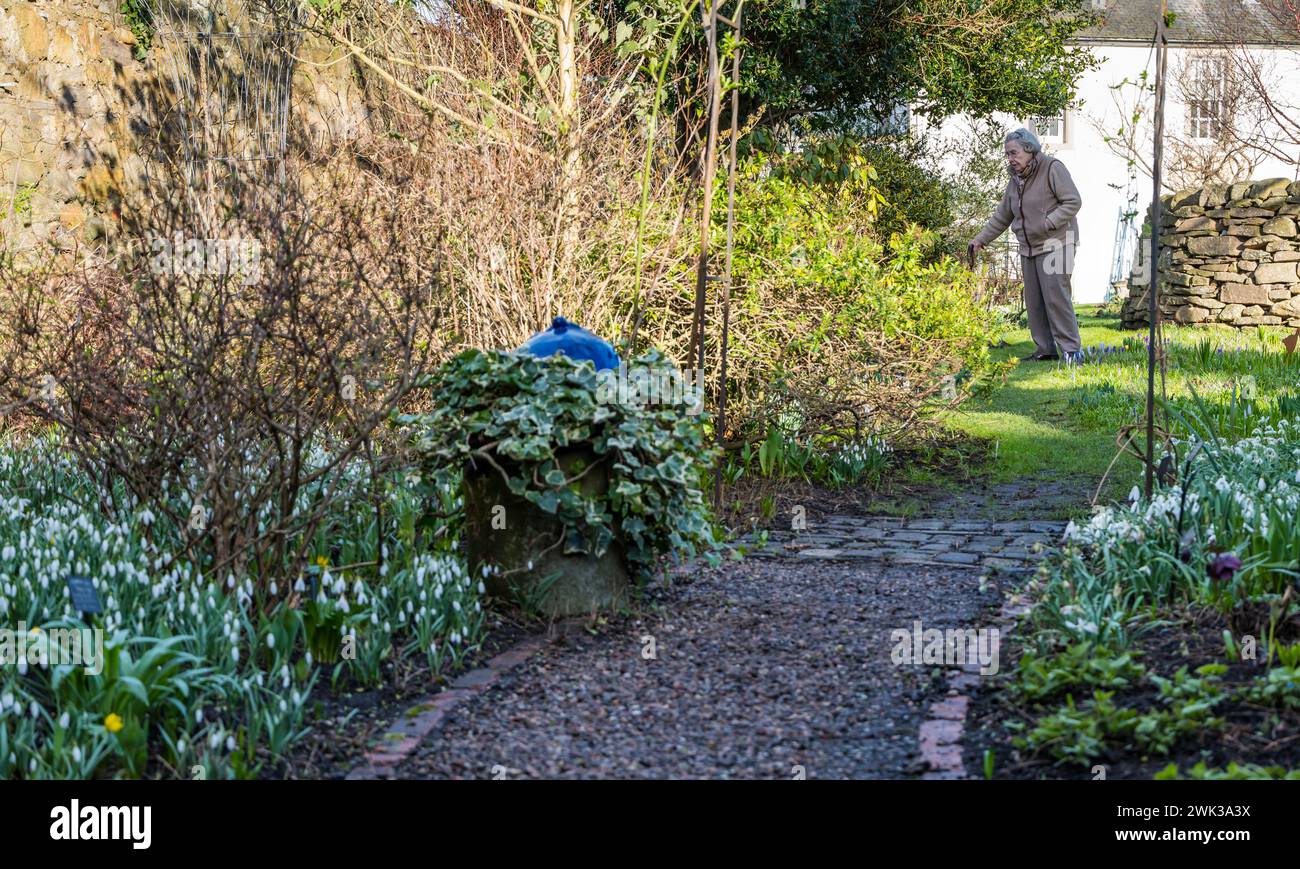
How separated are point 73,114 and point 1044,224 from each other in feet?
26.4

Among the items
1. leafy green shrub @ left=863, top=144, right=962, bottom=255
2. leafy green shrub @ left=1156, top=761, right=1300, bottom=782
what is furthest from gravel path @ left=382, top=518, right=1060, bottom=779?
leafy green shrub @ left=863, top=144, right=962, bottom=255

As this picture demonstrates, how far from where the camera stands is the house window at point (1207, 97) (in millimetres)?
17828

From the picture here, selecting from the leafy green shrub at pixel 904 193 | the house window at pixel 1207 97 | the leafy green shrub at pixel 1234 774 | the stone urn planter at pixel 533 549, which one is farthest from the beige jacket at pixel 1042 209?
the leafy green shrub at pixel 1234 774

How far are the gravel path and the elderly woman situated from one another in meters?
5.82

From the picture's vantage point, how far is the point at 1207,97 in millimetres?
17938

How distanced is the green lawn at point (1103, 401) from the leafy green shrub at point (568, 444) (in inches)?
112

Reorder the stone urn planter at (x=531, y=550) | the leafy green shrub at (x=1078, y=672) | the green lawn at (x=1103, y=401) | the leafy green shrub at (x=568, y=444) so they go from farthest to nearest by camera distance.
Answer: the green lawn at (x=1103, y=401) < the stone urn planter at (x=531, y=550) < the leafy green shrub at (x=568, y=444) < the leafy green shrub at (x=1078, y=672)

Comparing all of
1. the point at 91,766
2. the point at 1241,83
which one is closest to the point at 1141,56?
the point at 1241,83

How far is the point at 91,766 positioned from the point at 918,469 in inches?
210

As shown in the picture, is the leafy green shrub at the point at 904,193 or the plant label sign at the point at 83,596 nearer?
the plant label sign at the point at 83,596

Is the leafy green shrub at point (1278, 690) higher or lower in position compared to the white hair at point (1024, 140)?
lower

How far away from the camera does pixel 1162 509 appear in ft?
14.4

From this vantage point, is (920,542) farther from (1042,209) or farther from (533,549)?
(1042,209)

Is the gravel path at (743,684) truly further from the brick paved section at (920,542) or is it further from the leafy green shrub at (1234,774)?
the leafy green shrub at (1234,774)
